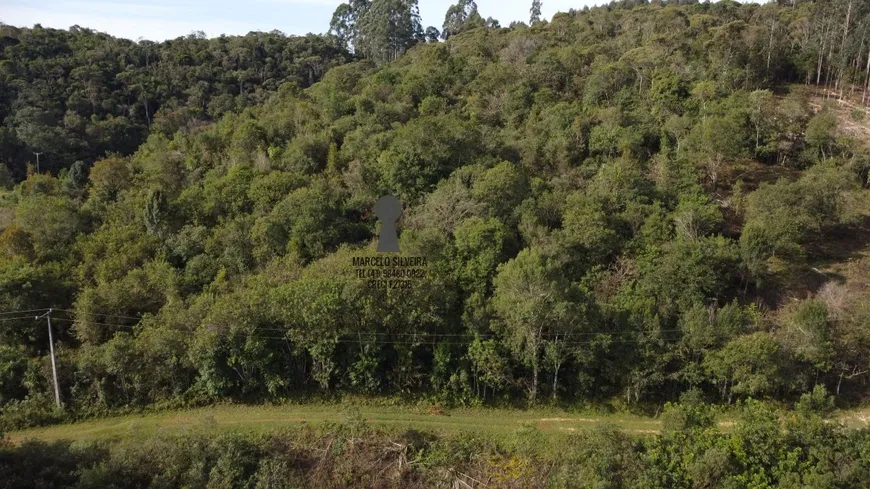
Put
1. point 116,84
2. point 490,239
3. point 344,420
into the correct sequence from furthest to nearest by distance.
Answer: point 116,84, point 490,239, point 344,420

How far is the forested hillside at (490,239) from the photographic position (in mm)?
20172

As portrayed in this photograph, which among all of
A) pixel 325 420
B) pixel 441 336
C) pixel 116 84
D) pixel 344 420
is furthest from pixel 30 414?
pixel 116 84

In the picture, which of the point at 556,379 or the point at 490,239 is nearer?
the point at 556,379

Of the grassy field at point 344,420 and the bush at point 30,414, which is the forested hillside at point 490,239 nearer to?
the bush at point 30,414

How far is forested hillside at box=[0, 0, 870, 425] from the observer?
794 inches

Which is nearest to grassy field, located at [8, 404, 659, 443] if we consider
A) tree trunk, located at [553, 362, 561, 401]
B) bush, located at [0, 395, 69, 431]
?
bush, located at [0, 395, 69, 431]

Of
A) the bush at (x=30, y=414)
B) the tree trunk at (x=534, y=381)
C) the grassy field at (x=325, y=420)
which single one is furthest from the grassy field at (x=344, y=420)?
→ the tree trunk at (x=534, y=381)

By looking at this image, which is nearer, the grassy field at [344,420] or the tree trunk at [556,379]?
the grassy field at [344,420]

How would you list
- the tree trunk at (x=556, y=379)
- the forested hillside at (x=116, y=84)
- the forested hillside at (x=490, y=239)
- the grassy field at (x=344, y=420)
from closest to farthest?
the grassy field at (x=344, y=420) < the forested hillside at (x=490, y=239) < the tree trunk at (x=556, y=379) < the forested hillside at (x=116, y=84)

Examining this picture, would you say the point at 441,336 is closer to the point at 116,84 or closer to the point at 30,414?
the point at 30,414

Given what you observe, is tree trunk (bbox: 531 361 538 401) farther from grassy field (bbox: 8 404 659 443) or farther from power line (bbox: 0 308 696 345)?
power line (bbox: 0 308 696 345)

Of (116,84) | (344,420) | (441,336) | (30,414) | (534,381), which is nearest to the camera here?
(344,420)

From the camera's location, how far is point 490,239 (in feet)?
78.2

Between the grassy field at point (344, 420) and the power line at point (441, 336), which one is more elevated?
the power line at point (441, 336)
